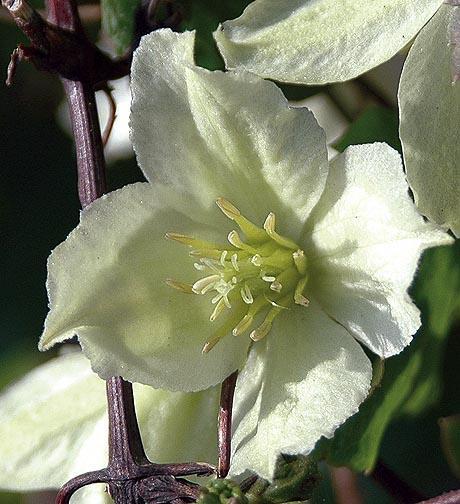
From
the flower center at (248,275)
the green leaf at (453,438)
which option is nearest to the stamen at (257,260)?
the flower center at (248,275)

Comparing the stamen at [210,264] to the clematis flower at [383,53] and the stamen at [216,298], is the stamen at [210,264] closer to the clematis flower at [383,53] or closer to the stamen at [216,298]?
the stamen at [216,298]

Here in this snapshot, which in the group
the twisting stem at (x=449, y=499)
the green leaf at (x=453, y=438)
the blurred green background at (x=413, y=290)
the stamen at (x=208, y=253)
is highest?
the stamen at (x=208, y=253)

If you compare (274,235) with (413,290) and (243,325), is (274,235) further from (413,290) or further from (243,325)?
(413,290)

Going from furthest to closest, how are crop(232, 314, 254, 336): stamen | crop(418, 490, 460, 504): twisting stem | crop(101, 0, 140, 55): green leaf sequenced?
crop(101, 0, 140, 55): green leaf < crop(232, 314, 254, 336): stamen < crop(418, 490, 460, 504): twisting stem

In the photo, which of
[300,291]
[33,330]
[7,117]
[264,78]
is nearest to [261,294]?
[300,291]

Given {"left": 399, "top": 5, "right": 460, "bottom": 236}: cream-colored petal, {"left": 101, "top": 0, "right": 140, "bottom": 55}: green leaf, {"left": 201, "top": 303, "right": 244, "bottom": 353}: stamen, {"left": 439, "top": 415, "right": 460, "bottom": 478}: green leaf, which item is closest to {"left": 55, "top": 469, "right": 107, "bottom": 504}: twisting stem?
{"left": 201, "top": 303, "right": 244, "bottom": 353}: stamen

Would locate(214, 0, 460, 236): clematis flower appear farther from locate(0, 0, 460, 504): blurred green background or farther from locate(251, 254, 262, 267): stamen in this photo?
locate(0, 0, 460, 504): blurred green background
